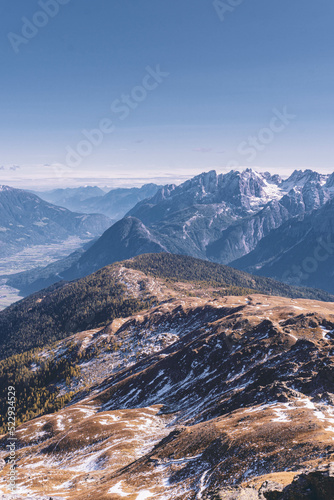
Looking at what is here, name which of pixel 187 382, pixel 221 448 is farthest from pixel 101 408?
pixel 221 448

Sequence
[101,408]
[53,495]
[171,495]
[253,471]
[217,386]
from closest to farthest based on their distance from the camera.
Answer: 1. [253,471]
2. [171,495]
3. [53,495]
4. [217,386]
5. [101,408]

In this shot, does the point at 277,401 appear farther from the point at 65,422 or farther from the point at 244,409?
the point at 65,422

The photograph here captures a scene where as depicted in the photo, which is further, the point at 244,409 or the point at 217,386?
the point at 217,386

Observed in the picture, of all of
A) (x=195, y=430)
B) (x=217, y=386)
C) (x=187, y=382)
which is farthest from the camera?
(x=187, y=382)

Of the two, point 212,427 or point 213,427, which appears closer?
point 213,427

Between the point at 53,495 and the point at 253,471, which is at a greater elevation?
the point at 253,471

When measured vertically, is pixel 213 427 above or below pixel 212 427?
above

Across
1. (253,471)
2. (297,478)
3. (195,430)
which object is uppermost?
(297,478)

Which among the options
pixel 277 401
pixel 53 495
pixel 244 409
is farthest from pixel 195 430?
pixel 53 495
